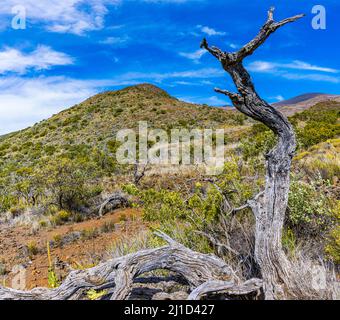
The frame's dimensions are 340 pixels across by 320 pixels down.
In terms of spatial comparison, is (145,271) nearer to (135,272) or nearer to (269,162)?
(135,272)

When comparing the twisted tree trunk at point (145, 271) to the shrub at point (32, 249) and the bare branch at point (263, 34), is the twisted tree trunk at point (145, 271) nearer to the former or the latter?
the bare branch at point (263, 34)

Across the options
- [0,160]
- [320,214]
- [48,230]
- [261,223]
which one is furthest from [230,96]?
[0,160]

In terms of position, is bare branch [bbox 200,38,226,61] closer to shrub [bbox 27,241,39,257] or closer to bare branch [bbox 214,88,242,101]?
bare branch [bbox 214,88,242,101]

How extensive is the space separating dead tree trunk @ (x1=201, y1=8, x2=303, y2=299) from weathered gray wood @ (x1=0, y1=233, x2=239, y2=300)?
0.47 m

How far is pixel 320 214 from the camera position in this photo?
4949 mm

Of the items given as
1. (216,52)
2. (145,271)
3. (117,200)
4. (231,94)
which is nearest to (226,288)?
(145,271)

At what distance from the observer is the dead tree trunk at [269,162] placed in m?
3.42

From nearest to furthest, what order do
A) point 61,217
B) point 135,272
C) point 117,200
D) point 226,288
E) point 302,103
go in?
point 226,288 < point 135,272 < point 61,217 < point 117,200 < point 302,103

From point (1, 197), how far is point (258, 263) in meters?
13.2

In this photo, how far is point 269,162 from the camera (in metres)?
3.62

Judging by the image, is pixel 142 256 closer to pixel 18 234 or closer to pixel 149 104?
pixel 18 234

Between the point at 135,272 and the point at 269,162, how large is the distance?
1.83 metres

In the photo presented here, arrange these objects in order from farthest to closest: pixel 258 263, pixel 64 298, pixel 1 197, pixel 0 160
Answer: pixel 0 160
pixel 1 197
pixel 258 263
pixel 64 298

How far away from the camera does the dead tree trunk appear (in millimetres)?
3424
